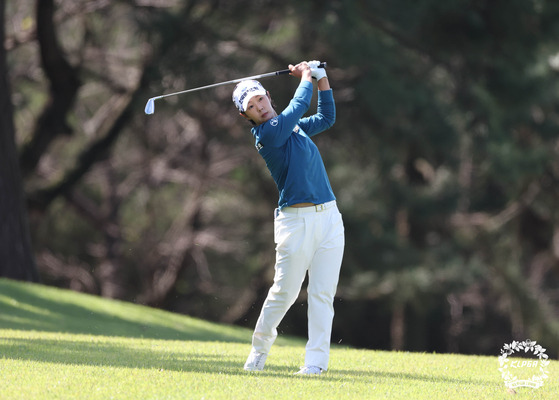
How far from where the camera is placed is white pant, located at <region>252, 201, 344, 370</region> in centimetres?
632

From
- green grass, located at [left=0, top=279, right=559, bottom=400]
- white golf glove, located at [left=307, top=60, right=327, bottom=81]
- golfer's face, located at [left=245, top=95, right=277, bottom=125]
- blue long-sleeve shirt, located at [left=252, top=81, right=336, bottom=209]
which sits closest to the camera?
green grass, located at [left=0, top=279, right=559, bottom=400]

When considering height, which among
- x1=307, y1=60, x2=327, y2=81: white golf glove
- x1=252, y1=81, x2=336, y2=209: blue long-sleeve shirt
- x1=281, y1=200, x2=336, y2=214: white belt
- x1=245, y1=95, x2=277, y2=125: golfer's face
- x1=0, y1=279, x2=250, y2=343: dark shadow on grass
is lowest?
x1=0, y1=279, x2=250, y2=343: dark shadow on grass

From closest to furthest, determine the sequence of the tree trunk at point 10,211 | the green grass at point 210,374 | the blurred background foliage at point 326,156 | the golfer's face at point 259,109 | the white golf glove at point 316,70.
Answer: the green grass at point 210,374 → the golfer's face at point 259,109 → the white golf glove at point 316,70 → the tree trunk at point 10,211 → the blurred background foliage at point 326,156

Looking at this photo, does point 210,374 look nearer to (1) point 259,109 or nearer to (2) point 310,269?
(2) point 310,269

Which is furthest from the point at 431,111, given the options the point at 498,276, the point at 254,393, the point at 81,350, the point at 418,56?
the point at 254,393

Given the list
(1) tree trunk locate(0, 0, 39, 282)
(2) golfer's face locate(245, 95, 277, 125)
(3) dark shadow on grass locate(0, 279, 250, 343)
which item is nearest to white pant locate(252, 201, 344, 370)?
(2) golfer's face locate(245, 95, 277, 125)

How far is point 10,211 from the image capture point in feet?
47.7

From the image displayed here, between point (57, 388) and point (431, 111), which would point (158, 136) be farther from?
point (57, 388)

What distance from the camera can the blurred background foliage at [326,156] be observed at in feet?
55.0

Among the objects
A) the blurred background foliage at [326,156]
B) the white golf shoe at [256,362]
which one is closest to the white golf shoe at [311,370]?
the white golf shoe at [256,362]

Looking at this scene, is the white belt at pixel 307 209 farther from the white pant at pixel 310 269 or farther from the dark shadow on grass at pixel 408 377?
the dark shadow on grass at pixel 408 377

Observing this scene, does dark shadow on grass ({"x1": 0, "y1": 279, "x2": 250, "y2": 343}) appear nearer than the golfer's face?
No

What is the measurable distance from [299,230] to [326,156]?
1426cm

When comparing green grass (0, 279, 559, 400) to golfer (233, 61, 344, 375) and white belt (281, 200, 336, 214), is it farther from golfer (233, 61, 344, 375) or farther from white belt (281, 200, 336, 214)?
white belt (281, 200, 336, 214)
